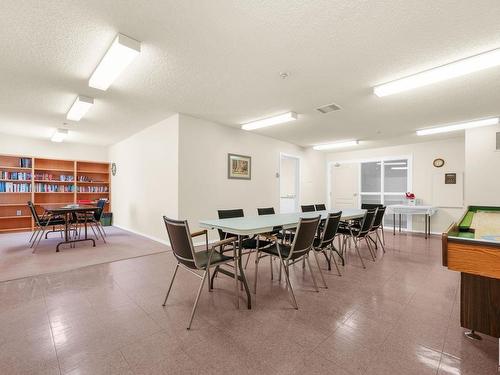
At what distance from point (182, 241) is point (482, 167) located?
5.90 meters

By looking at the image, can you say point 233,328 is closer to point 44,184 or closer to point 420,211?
point 420,211

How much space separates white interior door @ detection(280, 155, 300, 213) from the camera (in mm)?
7238

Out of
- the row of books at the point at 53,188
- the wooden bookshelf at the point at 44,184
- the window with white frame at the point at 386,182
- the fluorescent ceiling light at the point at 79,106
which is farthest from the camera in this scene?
the window with white frame at the point at 386,182

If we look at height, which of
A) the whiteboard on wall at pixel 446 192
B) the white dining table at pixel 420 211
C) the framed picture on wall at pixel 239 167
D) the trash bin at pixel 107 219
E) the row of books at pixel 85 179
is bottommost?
the trash bin at pixel 107 219

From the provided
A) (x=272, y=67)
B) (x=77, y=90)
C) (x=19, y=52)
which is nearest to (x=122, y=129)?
(x=77, y=90)

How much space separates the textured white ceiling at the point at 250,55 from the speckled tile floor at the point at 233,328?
2.50 m

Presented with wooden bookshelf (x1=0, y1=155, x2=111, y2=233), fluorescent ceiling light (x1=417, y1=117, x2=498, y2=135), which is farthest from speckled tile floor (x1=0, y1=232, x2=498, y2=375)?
wooden bookshelf (x1=0, y1=155, x2=111, y2=233)

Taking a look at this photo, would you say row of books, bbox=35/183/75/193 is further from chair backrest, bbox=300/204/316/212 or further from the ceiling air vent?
the ceiling air vent

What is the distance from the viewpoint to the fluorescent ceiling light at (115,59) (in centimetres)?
217

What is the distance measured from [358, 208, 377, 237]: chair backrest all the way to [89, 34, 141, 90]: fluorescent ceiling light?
3639mm

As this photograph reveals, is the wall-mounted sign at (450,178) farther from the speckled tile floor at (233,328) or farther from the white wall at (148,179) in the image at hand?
the white wall at (148,179)

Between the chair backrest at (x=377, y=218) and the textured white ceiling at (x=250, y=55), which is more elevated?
the textured white ceiling at (x=250, y=55)

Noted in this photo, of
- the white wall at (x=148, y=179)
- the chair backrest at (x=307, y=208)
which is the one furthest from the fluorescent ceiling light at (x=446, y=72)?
the white wall at (x=148, y=179)

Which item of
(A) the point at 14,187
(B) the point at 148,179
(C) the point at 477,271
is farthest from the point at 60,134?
(C) the point at 477,271
